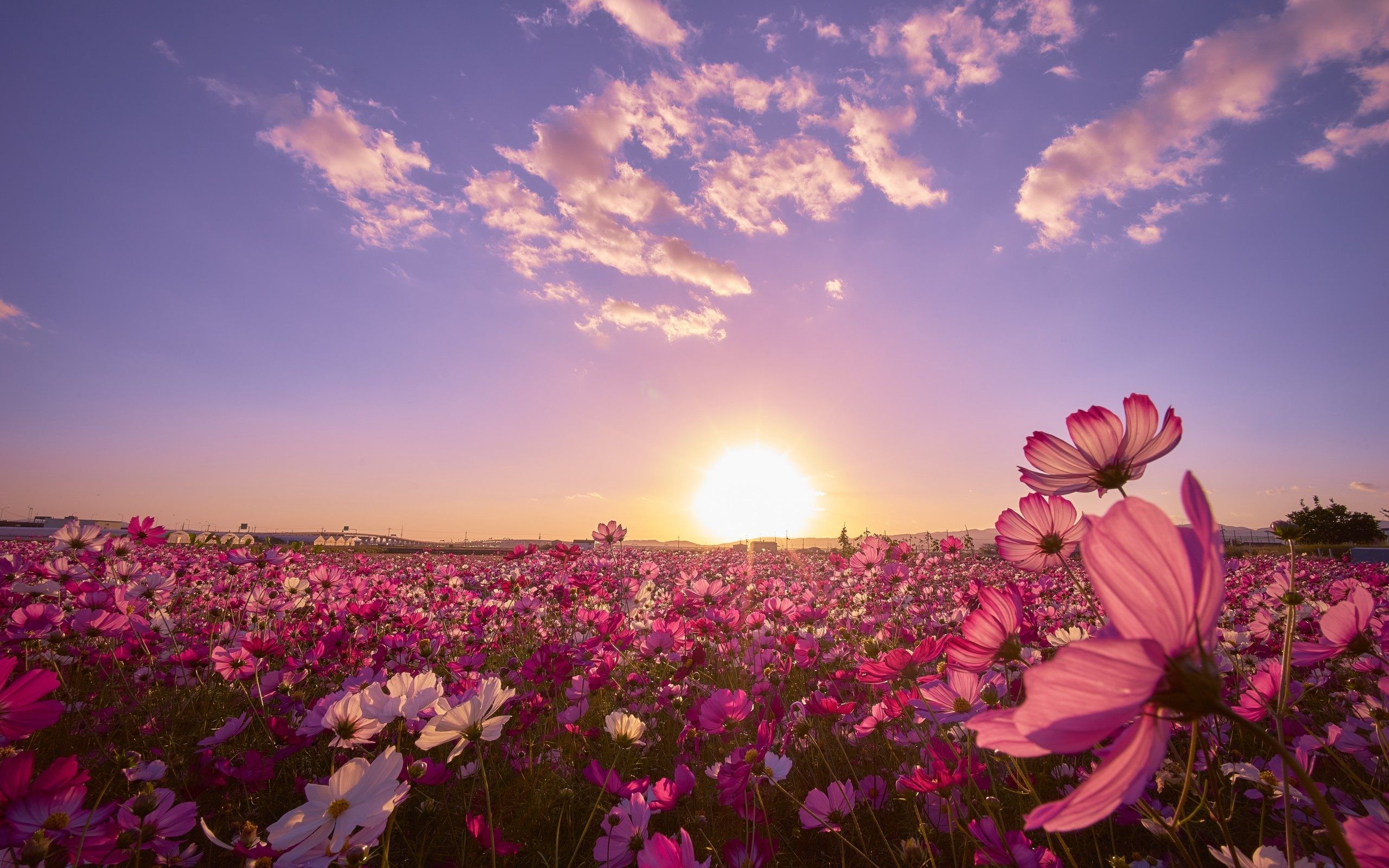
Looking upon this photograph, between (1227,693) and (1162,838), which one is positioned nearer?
(1162,838)

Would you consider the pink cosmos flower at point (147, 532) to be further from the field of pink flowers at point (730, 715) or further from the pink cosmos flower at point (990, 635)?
the pink cosmos flower at point (990, 635)

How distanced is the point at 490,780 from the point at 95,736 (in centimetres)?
184

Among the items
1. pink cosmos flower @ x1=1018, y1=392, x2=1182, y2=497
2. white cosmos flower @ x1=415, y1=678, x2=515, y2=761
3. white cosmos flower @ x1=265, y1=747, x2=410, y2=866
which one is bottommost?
white cosmos flower @ x1=265, y1=747, x2=410, y2=866

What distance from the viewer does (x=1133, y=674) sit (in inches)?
17.8

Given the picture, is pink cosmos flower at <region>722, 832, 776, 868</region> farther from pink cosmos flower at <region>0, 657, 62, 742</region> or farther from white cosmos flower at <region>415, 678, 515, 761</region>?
pink cosmos flower at <region>0, 657, 62, 742</region>

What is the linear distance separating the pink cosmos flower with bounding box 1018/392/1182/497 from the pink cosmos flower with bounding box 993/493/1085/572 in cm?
22

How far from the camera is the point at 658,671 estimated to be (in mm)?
4109

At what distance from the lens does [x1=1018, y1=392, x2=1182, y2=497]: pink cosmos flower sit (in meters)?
0.97

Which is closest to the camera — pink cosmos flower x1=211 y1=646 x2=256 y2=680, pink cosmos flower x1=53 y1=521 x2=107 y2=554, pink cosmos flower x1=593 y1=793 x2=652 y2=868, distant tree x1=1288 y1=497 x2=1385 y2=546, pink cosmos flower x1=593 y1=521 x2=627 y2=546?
pink cosmos flower x1=593 y1=793 x2=652 y2=868

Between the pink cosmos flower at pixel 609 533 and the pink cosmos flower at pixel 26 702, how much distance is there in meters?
2.70

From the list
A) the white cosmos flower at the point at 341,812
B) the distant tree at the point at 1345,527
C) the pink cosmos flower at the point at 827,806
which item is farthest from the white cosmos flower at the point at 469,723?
the distant tree at the point at 1345,527

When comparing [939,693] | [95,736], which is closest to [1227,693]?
[939,693]

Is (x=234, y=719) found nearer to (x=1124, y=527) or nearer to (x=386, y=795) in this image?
(x=386, y=795)

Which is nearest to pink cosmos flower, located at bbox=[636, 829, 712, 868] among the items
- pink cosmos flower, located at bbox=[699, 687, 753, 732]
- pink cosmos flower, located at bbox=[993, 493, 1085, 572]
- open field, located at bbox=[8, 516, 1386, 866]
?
open field, located at bbox=[8, 516, 1386, 866]
